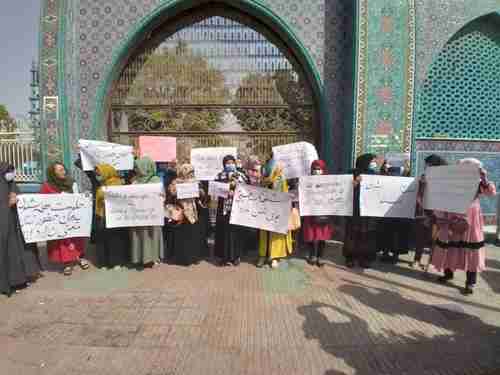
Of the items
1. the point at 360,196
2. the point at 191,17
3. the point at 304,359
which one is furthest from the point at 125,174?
the point at 304,359

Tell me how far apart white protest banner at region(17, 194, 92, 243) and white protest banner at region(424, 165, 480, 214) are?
4238 mm

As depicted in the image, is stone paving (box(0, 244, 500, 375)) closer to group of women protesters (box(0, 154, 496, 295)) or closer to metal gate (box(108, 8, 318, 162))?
group of women protesters (box(0, 154, 496, 295))

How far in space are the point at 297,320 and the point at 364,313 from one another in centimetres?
67

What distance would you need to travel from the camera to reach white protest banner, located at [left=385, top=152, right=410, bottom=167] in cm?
516

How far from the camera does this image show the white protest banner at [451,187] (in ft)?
10.2

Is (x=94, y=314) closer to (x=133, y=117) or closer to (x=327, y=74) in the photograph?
(x=133, y=117)

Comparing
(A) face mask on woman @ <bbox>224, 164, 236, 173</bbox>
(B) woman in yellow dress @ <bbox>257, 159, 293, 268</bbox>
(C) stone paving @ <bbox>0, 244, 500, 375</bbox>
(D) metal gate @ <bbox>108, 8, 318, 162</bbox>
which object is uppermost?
(D) metal gate @ <bbox>108, 8, 318, 162</bbox>

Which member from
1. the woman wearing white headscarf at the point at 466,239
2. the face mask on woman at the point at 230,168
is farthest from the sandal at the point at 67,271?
the woman wearing white headscarf at the point at 466,239

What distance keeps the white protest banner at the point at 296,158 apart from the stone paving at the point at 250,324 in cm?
150

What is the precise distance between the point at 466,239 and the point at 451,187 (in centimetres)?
58

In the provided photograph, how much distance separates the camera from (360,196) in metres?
3.95

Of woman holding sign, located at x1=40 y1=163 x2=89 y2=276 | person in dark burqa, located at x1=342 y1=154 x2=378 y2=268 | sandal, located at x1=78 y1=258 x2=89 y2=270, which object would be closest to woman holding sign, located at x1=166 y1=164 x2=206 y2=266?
sandal, located at x1=78 y1=258 x2=89 y2=270

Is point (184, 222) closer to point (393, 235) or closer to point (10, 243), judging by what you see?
point (10, 243)

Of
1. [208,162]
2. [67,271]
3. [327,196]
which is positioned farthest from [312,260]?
[67,271]
